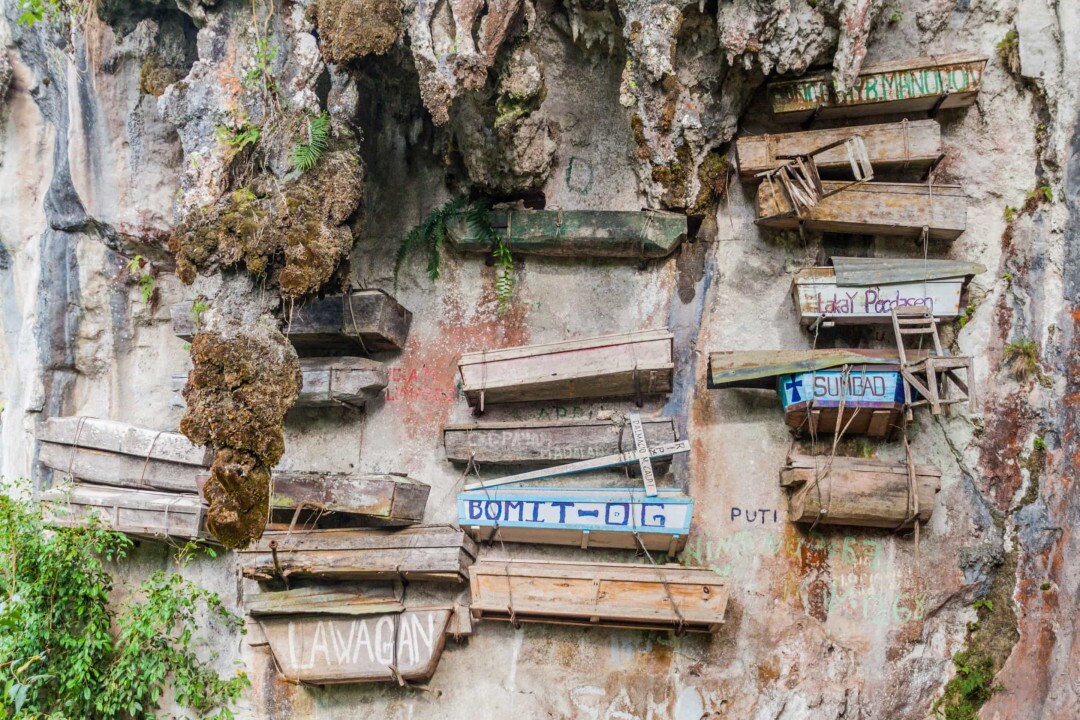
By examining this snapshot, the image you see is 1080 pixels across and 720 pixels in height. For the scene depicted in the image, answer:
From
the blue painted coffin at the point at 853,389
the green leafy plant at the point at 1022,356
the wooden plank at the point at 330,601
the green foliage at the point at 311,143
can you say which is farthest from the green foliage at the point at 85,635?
the green leafy plant at the point at 1022,356

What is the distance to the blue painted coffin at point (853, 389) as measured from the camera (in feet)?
20.4

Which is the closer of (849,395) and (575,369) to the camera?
(849,395)

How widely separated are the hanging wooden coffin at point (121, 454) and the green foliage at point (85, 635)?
0.48 m

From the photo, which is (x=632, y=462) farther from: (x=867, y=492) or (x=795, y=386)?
(x=867, y=492)

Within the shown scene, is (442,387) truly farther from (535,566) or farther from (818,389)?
(818,389)

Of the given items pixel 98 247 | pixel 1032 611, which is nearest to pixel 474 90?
pixel 98 247

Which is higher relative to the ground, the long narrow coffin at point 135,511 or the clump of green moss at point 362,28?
the clump of green moss at point 362,28

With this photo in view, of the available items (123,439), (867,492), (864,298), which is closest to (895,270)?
(864,298)

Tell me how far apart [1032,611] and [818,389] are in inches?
85.1

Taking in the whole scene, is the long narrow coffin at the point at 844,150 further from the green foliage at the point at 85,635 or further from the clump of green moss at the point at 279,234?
the green foliage at the point at 85,635

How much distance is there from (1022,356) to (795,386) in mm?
1764

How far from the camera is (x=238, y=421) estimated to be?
18.0 feet

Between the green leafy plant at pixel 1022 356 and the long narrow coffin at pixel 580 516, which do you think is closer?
the long narrow coffin at pixel 580 516

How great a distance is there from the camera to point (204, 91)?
270 inches
